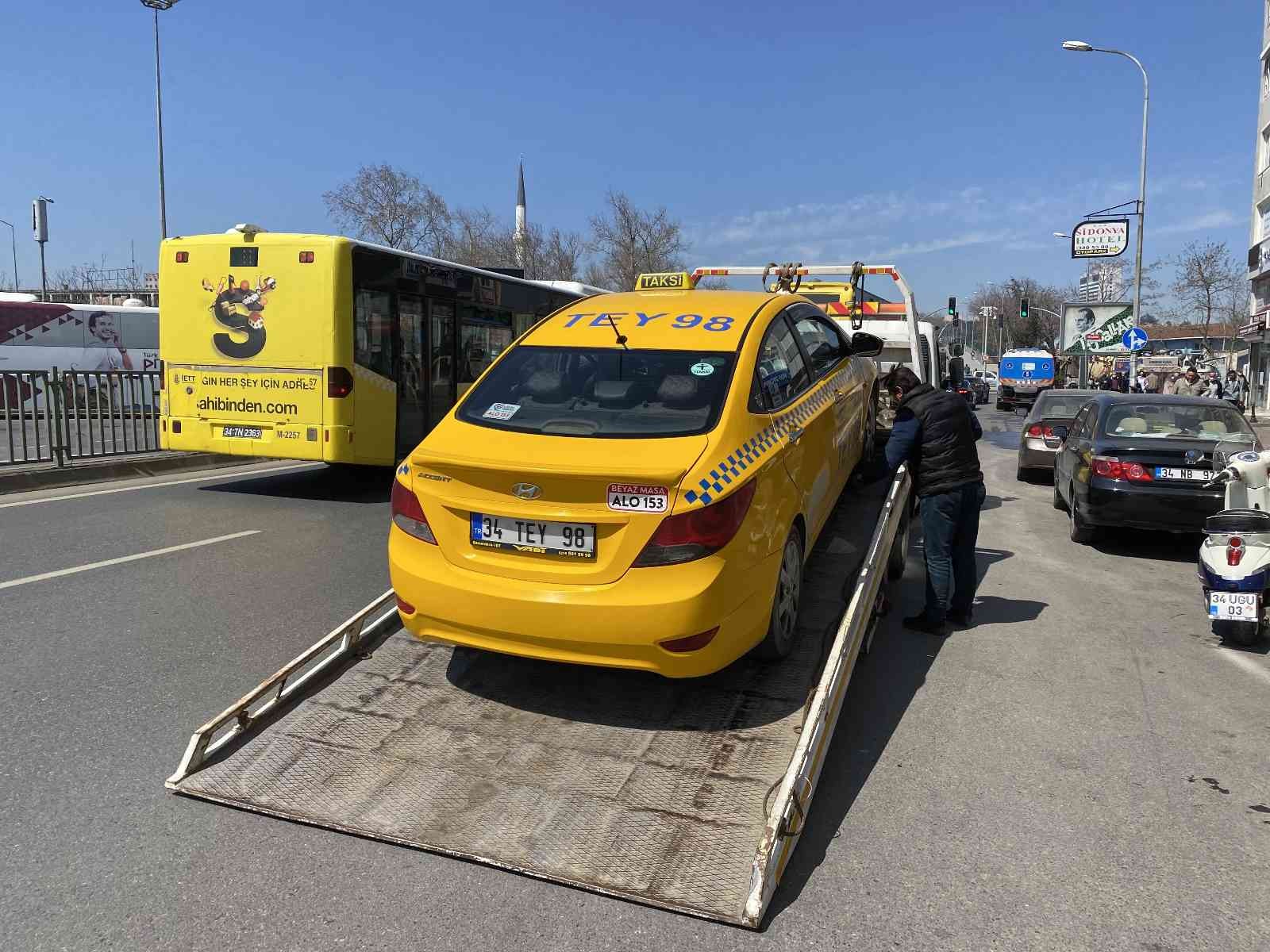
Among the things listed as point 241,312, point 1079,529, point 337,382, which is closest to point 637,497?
point 1079,529

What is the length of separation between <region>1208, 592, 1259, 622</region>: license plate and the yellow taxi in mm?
2738

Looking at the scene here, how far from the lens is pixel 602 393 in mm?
4621

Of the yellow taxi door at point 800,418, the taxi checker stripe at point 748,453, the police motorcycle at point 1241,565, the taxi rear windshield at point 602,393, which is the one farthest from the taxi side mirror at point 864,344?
the police motorcycle at point 1241,565

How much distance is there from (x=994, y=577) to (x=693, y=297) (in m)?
3.84

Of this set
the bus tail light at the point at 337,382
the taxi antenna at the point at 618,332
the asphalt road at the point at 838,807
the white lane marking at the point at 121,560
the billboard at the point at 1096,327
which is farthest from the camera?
the billboard at the point at 1096,327

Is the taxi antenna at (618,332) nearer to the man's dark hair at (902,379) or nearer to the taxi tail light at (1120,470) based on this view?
the man's dark hair at (902,379)

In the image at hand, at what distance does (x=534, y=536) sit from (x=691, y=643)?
0.79 m

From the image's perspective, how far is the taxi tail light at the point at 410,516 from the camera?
4.13 m

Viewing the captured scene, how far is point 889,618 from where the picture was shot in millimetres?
6145

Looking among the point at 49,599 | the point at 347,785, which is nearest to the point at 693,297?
the point at 347,785

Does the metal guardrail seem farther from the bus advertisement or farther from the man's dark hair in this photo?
the bus advertisement

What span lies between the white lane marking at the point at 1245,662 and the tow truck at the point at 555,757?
2367mm

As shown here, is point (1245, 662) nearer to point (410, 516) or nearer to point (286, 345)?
point (410, 516)

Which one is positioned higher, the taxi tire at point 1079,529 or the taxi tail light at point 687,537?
the taxi tail light at point 687,537
